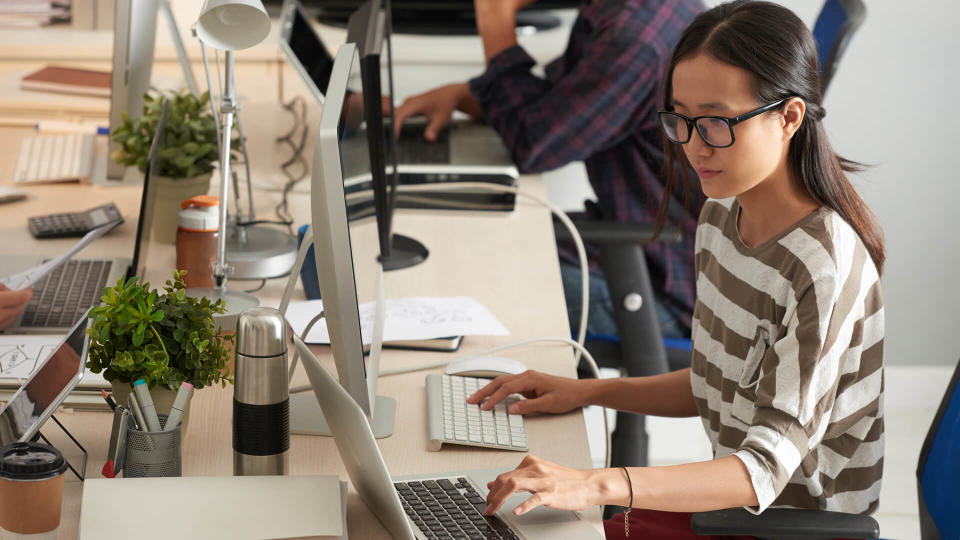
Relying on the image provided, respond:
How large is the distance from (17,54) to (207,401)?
177 cm

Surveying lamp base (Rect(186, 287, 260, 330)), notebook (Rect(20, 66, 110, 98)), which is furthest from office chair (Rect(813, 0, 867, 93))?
notebook (Rect(20, 66, 110, 98))

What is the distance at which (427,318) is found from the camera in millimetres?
1457

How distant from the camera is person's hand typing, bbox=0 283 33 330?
1269mm

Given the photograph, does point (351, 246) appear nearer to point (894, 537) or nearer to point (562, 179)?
point (894, 537)

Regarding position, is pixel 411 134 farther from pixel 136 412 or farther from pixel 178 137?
pixel 136 412

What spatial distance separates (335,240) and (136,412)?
25 centimetres

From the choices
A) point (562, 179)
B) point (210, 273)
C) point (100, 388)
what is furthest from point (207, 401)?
point (562, 179)

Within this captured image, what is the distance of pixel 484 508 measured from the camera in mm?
972

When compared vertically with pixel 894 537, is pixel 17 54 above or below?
above

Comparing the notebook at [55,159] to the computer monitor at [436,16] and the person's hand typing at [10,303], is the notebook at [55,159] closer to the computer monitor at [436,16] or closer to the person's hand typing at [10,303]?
the person's hand typing at [10,303]

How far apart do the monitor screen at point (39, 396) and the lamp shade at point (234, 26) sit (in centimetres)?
46

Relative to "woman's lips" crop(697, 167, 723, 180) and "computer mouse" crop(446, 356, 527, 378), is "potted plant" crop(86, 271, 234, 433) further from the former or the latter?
"woman's lips" crop(697, 167, 723, 180)

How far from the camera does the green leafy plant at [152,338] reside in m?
0.97

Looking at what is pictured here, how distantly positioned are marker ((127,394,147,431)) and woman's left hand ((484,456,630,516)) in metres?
0.34
